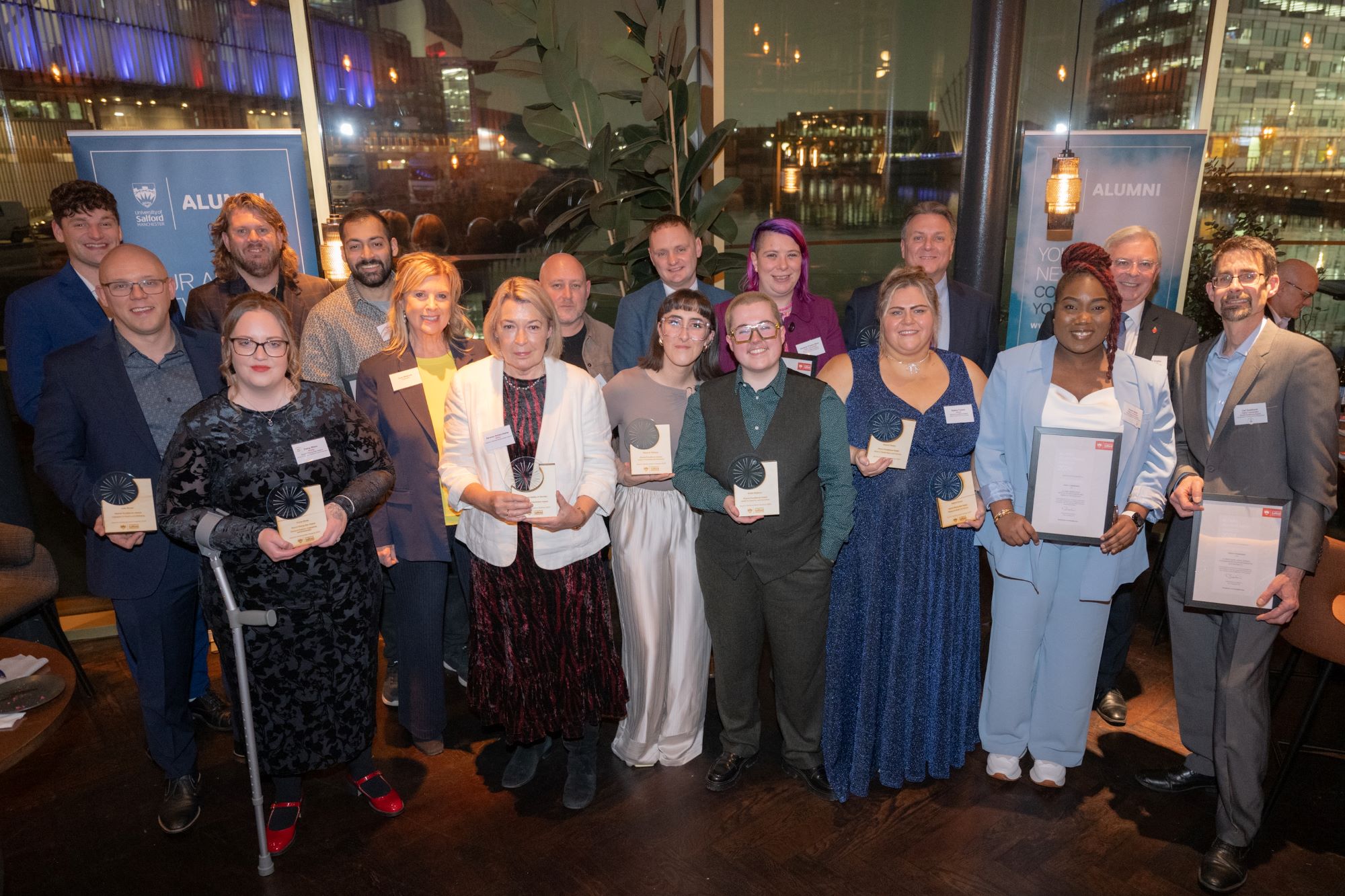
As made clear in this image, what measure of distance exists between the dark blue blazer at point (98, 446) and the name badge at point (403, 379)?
A: 2.68ft

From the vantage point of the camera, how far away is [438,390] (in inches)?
123

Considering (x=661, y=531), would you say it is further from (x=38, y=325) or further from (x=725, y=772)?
(x=38, y=325)

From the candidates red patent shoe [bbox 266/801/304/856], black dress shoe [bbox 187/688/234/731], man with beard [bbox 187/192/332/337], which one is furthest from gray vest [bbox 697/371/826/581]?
black dress shoe [bbox 187/688/234/731]

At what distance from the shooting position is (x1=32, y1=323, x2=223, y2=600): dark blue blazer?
9.00ft

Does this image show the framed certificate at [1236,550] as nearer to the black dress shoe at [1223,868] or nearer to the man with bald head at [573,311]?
the black dress shoe at [1223,868]

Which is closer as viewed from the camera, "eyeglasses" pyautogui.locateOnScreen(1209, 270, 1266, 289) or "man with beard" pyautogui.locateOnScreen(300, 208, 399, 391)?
"eyeglasses" pyautogui.locateOnScreen(1209, 270, 1266, 289)

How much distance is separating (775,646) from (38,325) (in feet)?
10.6

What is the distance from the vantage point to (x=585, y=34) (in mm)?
5402

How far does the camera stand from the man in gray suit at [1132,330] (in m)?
3.46

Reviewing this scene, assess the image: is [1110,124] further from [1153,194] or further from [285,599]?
[285,599]

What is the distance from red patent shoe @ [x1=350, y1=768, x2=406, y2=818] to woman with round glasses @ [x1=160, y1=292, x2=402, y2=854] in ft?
0.69

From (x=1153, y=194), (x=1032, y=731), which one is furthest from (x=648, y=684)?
(x=1153, y=194)

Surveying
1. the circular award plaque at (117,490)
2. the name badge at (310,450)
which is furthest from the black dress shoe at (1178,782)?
the circular award plaque at (117,490)

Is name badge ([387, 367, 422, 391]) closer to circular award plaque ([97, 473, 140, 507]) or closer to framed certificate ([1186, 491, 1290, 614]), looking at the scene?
circular award plaque ([97, 473, 140, 507])
